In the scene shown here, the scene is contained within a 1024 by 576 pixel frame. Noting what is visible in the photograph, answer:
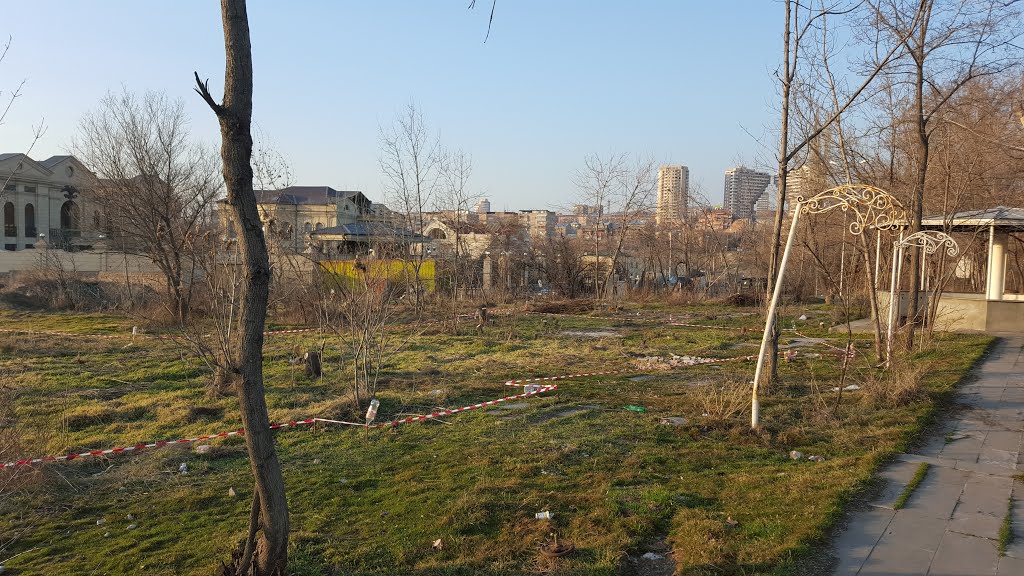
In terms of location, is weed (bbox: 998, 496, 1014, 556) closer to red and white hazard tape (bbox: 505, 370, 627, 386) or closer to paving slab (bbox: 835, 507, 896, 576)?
paving slab (bbox: 835, 507, 896, 576)

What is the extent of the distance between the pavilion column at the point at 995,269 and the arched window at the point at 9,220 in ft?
182

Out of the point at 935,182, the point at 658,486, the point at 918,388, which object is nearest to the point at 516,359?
the point at 918,388

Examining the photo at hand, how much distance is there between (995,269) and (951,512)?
13364mm

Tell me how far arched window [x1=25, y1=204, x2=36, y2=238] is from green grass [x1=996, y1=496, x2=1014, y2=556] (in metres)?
57.7

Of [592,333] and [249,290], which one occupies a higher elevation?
[249,290]

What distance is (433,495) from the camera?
490cm

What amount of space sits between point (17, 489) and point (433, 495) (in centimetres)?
312

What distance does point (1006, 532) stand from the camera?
4109 mm

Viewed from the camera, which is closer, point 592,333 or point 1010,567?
point 1010,567

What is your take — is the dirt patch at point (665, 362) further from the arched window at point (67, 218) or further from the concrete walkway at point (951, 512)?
the arched window at point (67, 218)

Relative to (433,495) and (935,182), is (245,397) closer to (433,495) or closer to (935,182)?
(433,495)

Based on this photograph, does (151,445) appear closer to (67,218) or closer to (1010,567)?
(1010,567)

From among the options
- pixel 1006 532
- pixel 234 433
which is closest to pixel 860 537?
pixel 1006 532

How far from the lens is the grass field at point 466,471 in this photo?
158 inches
